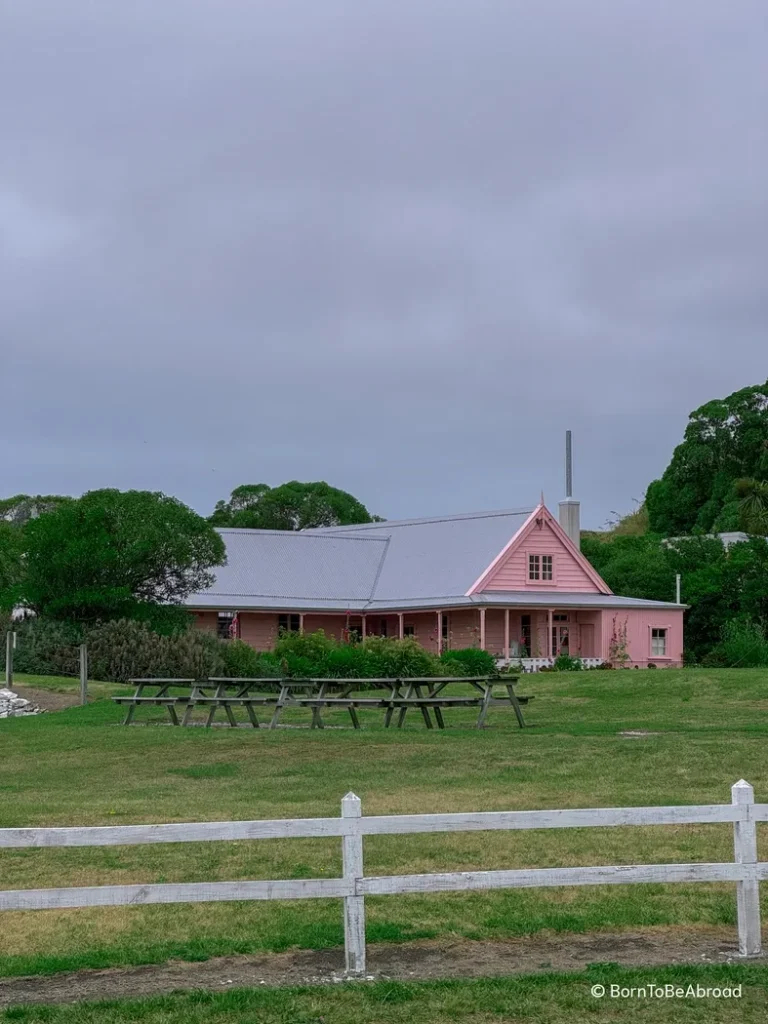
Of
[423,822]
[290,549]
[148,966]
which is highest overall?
[290,549]

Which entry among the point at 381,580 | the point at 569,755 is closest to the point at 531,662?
the point at 381,580

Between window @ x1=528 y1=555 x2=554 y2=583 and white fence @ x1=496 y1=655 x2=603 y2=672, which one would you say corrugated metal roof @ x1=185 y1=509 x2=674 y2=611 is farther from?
white fence @ x1=496 y1=655 x2=603 y2=672

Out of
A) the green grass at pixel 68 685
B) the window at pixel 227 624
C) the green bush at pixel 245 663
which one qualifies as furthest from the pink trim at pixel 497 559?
the green grass at pixel 68 685

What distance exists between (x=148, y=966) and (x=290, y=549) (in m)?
43.3

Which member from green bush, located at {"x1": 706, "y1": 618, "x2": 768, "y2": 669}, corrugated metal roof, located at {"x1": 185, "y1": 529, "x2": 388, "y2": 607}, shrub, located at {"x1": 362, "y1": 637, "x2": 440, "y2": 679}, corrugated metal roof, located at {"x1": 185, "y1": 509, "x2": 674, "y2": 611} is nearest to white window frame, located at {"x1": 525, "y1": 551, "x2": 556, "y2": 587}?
corrugated metal roof, located at {"x1": 185, "y1": 509, "x2": 674, "y2": 611}

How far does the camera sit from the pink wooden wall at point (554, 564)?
151 ft

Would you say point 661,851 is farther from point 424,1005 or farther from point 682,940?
point 424,1005

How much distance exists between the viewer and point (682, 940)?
8539 mm

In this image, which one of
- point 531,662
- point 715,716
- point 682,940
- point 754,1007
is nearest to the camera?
point 754,1007

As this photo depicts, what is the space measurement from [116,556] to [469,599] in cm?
1337

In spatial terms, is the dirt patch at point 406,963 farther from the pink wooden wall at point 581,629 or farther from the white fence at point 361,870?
the pink wooden wall at point 581,629

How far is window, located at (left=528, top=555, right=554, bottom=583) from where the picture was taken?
154 ft

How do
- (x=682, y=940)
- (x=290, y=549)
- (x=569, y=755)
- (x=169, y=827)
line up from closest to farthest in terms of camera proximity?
(x=169, y=827) → (x=682, y=940) → (x=569, y=755) → (x=290, y=549)

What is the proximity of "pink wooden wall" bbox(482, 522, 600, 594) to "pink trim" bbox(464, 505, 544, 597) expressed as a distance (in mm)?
194
